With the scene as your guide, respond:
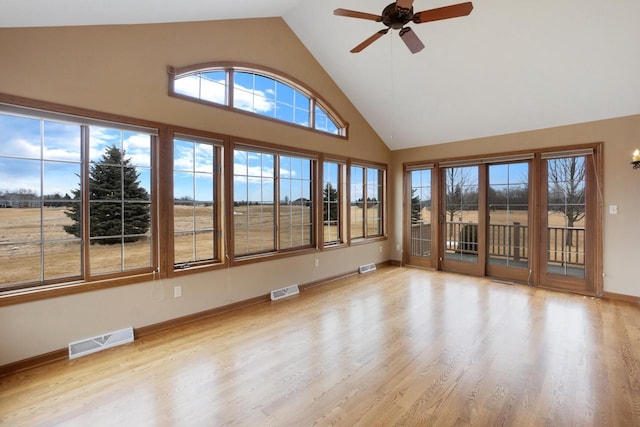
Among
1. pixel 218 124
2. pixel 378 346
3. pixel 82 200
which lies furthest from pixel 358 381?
pixel 218 124

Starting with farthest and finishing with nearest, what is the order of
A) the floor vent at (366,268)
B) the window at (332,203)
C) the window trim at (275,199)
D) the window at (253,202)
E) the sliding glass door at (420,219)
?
the sliding glass door at (420,219) → the floor vent at (366,268) → the window at (332,203) → the window at (253,202) → the window trim at (275,199)

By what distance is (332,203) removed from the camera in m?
5.60

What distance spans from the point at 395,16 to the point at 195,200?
290cm

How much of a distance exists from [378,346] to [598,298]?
3.83m

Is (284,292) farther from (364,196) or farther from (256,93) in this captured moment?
(256,93)

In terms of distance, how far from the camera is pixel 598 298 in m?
4.44

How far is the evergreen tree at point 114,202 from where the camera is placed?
2973 mm

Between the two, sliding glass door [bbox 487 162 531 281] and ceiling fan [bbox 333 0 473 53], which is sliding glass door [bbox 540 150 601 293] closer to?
sliding glass door [bbox 487 162 531 281]

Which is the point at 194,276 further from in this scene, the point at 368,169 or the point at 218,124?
the point at 368,169

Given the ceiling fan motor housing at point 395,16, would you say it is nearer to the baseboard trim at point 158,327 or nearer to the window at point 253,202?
the window at point 253,202

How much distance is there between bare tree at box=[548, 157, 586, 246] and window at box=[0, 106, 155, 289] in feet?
19.2

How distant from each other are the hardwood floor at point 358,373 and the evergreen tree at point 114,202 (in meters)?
1.17

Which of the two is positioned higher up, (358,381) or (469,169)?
(469,169)

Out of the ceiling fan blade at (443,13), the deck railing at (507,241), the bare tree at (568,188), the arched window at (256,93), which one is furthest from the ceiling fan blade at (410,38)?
the deck railing at (507,241)
